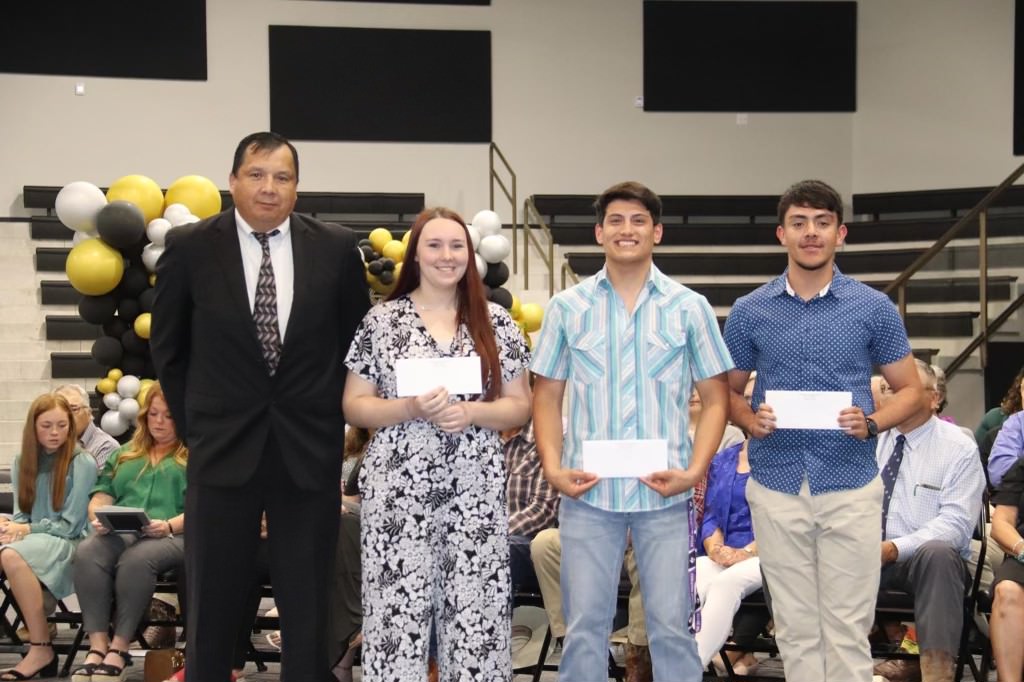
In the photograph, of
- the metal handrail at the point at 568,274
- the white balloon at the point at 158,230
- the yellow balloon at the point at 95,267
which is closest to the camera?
the yellow balloon at the point at 95,267

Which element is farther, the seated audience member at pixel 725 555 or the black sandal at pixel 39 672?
the black sandal at pixel 39 672

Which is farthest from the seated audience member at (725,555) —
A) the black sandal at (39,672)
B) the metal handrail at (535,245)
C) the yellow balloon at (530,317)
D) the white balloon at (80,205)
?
the metal handrail at (535,245)

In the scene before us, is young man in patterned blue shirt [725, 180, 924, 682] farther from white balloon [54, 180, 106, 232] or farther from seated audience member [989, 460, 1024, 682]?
white balloon [54, 180, 106, 232]

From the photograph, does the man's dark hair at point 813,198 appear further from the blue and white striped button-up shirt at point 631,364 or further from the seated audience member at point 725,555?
the seated audience member at point 725,555

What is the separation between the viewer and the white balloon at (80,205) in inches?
279

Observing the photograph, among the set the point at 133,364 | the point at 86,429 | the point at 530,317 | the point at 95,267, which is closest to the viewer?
the point at 86,429

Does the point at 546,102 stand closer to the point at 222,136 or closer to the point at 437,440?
the point at 222,136

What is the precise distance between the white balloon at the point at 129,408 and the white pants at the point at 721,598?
3.79 m

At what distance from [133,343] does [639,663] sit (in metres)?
3.90

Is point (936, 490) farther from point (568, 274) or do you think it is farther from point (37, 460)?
point (568, 274)

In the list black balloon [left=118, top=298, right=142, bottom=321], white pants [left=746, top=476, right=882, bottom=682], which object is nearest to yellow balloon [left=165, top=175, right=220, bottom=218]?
black balloon [left=118, top=298, right=142, bottom=321]

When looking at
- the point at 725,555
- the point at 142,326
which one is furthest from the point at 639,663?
the point at 142,326

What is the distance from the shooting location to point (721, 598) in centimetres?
448

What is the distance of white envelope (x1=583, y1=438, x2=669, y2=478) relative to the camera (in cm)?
325
